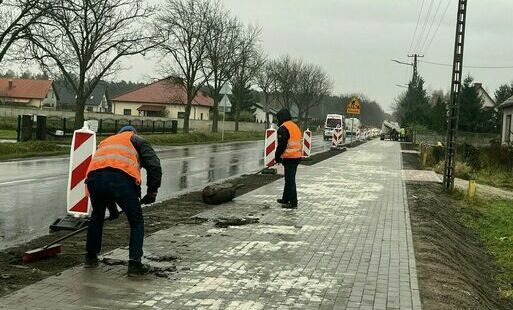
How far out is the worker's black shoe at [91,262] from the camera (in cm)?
628

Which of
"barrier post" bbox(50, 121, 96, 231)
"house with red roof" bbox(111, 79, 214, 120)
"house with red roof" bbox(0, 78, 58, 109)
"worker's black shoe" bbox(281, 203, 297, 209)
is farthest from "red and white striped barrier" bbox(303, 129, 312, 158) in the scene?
"house with red roof" bbox(0, 78, 58, 109)

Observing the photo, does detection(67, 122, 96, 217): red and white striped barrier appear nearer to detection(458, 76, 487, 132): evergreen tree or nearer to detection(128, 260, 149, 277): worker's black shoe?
detection(128, 260, 149, 277): worker's black shoe

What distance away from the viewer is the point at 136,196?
6246mm

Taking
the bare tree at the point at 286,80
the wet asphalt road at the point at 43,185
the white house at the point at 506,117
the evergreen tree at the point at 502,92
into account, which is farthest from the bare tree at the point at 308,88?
the wet asphalt road at the point at 43,185

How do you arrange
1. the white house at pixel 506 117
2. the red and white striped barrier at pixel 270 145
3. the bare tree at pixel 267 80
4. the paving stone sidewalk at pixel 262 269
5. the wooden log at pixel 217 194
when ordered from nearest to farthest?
the paving stone sidewalk at pixel 262 269, the wooden log at pixel 217 194, the red and white striped barrier at pixel 270 145, the white house at pixel 506 117, the bare tree at pixel 267 80

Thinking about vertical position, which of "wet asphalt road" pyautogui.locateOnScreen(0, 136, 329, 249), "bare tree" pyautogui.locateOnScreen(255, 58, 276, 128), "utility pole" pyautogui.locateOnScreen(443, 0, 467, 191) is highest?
"bare tree" pyautogui.locateOnScreen(255, 58, 276, 128)

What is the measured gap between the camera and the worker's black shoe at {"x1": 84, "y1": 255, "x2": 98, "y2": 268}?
628 centimetres

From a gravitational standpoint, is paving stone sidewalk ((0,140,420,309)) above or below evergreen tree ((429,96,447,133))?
below

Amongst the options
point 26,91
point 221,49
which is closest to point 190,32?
point 221,49

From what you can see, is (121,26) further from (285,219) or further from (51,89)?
(51,89)

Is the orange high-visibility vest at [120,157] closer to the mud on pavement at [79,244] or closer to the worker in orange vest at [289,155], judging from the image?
the mud on pavement at [79,244]

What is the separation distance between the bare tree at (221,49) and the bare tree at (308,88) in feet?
110

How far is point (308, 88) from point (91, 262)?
84.1 m

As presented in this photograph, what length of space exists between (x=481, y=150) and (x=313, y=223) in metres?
18.1
